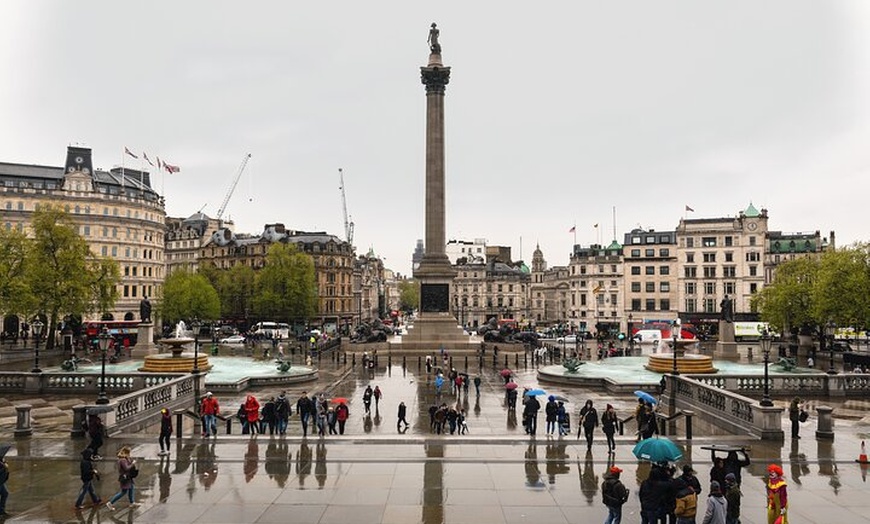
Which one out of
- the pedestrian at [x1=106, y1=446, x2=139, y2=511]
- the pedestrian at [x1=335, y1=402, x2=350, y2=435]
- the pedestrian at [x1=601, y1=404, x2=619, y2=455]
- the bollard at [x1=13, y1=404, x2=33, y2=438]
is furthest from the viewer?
the pedestrian at [x1=335, y1=402, x2=350, y2=435]

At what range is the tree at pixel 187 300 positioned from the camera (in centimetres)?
9275

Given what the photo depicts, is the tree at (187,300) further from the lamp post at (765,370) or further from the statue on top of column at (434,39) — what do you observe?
the lamp post at (765,370)

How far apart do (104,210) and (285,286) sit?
2859 centimetres

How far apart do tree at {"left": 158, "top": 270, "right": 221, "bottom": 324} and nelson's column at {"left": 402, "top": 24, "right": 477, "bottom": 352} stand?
134 ft

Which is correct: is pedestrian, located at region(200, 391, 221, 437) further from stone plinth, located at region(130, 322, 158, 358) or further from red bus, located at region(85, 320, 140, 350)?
red bus, located at region(85, 320, 140, 350)

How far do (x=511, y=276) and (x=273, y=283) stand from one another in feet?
251

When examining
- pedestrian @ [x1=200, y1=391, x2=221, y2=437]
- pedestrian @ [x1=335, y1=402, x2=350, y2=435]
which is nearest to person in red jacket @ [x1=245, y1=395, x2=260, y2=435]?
pedestrian @ [x1=200, y1=391, x2=221, y2=437]

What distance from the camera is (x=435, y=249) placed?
68.9 m

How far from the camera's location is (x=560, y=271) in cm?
15850

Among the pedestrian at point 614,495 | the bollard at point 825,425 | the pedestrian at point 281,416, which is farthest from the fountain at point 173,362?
the bollard at point 825,425

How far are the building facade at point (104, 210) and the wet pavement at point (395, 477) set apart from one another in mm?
75469

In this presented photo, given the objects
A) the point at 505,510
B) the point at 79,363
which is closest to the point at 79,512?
the point at 505,510

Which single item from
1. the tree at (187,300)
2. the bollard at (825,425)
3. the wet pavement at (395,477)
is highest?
the tree at (187,300)

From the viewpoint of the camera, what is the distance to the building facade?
89.4 meters
